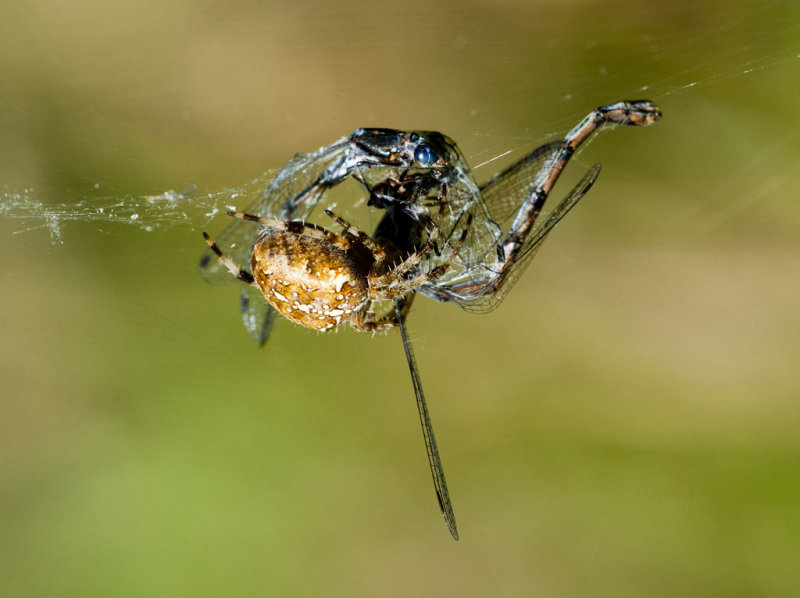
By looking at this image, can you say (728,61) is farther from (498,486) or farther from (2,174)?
(2,174)

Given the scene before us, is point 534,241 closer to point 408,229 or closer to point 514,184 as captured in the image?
point 514,184

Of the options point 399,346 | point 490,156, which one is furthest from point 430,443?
point 399,346

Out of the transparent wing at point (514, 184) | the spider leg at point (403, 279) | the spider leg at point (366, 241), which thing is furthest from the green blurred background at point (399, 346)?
the spider leg at point (366, 241)

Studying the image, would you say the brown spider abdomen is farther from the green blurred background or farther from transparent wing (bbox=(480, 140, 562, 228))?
the green blurred background

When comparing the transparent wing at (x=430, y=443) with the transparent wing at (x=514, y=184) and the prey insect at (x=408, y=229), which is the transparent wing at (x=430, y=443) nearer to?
the prey insect at (x=408, y=229)

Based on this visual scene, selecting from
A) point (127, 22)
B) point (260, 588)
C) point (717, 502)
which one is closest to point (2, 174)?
point (127, 22)

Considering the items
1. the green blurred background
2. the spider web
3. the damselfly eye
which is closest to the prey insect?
the damselfly eye

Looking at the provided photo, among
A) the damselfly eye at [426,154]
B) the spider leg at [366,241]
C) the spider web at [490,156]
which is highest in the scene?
the spider web at [490,156]
